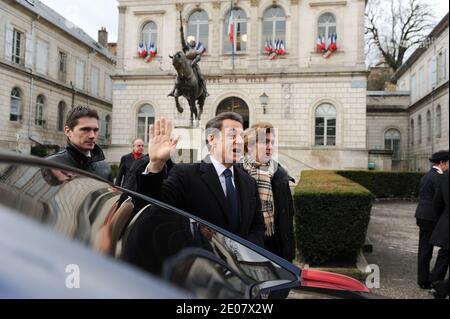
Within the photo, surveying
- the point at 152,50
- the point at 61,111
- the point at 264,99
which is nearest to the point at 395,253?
the point at 264,99

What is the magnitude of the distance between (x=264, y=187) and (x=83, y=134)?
1656mm

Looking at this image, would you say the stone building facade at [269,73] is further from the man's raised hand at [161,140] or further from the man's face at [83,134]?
the man's raised hand at [161,140]

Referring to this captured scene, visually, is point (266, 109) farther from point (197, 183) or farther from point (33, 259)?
point (33, 259)

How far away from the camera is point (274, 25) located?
25.9m

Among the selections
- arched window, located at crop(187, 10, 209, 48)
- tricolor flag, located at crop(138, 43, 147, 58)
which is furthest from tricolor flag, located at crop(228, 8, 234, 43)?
tricolor flag, located at crop(138, 43, 147, 58)

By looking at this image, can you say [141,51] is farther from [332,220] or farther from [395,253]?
[332,220]

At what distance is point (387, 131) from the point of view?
31.1 meters

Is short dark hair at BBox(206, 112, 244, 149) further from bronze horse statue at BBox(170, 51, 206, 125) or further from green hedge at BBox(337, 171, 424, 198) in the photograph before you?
green hedge at BBox(337, 171, 424, 198)

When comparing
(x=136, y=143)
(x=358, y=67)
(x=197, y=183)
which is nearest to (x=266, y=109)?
(x=358, y=67)

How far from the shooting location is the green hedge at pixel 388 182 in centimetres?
1598

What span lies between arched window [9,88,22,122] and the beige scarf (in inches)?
774

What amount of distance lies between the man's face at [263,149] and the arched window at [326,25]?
2366 centimetres

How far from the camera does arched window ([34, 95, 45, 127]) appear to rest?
2386 cm

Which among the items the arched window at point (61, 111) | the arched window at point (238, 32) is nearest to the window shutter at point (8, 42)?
the arched window at point (61, 111)
